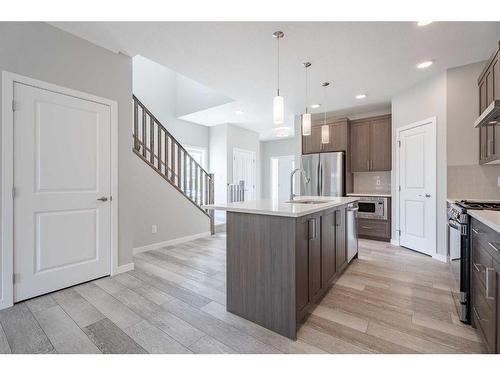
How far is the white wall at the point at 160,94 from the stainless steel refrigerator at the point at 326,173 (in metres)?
3.19

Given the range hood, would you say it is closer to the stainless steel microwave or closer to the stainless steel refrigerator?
the stainless steel microwave

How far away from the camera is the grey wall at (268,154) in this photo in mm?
8438

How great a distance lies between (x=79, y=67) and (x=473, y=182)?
5015mm

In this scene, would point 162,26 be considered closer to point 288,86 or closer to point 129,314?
point 288,86

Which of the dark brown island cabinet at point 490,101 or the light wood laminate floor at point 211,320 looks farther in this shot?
the dark brown island cabinet at point 490,101

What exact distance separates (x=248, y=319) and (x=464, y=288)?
5.60 feet

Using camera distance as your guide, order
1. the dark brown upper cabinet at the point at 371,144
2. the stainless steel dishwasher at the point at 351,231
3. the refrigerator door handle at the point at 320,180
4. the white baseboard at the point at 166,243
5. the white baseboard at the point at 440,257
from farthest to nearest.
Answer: the refrigerator door handle at the point at 320,180 < the dark brown upper cabinet at the point at 371,144 < the white baseboard at the point at 166,243 < the white baseboard at the point at 440,257 < the stainless steel dishwasher at the point at 351,231

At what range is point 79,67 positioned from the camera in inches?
98.0

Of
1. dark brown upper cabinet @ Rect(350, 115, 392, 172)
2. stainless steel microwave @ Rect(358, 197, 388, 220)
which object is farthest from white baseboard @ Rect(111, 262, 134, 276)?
dark brown upper cabinet @ Rect(350, 115, 392, 172)

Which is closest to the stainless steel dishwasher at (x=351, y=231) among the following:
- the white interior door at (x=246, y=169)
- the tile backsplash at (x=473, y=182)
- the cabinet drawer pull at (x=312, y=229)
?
the cabinet drawer pull at (x=312, y=229)

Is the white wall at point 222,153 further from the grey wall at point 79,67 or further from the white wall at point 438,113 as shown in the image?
the white wall at point 438,113

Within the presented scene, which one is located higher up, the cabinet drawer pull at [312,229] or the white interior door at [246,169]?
the white interior door at [246,169]

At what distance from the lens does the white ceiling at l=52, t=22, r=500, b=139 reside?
2.34 metres
